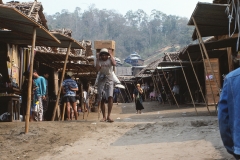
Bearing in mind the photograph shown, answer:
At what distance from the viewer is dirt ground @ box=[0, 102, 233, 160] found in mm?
4891

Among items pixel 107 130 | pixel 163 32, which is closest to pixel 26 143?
pixel 107 130

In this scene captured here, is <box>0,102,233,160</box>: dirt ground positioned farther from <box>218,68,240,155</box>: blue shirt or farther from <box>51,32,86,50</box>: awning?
<box>218,68,240,155</box>: blue shirt

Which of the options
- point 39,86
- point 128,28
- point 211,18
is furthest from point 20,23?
point 128,28

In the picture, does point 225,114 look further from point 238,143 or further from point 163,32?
Result: point 163,32

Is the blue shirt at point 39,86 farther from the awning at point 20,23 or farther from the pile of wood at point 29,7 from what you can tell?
the pile of wood at point 29,7

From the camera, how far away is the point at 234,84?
216 centimetres

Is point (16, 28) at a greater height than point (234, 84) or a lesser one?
greater

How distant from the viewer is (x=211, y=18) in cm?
768

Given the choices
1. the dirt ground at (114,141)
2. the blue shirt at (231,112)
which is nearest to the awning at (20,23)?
the dirt ground at (114,141)

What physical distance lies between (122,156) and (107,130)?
1.72 meters

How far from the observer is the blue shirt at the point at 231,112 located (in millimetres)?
2162

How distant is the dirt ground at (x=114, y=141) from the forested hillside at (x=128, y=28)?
66827 millimetres

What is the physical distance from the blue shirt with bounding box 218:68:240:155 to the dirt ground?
228 centimetres

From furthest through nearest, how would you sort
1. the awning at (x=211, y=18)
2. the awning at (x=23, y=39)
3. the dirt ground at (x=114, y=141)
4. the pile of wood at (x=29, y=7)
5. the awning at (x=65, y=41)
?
the pile of wood at (x=29, y=7), the awning at (x=23, y=39), the awning at (x=65, y=41), the awning at (x=211, y=18), the dirt ground at (x=114, y=141)
